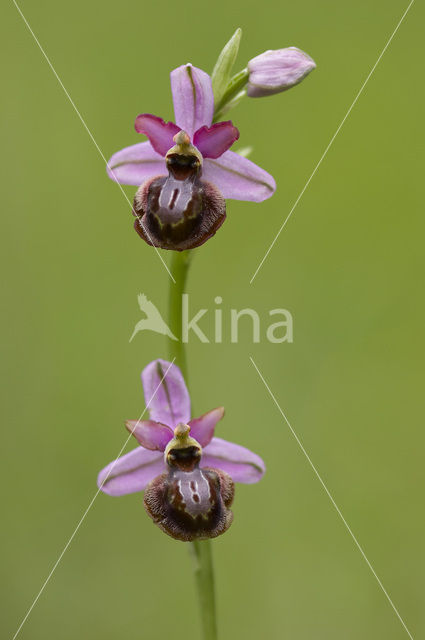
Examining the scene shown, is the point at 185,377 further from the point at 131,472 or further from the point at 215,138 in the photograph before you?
the point at 215,138

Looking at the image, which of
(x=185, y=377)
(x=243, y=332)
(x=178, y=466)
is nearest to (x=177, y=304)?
(x=185, y=377)

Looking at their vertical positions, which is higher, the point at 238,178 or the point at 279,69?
the point at 279,69

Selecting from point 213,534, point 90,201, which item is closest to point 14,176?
point 90,201

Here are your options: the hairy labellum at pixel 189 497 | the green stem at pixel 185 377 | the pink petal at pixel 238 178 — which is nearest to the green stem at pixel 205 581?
the green stem at pixel 185 377

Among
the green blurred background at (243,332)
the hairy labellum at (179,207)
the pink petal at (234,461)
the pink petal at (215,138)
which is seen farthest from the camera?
the green blurred background at (243,332)

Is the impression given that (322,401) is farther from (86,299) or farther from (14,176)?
(14,176)

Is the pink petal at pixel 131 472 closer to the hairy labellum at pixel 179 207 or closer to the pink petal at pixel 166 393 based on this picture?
the pink petal at pixel 166 393
